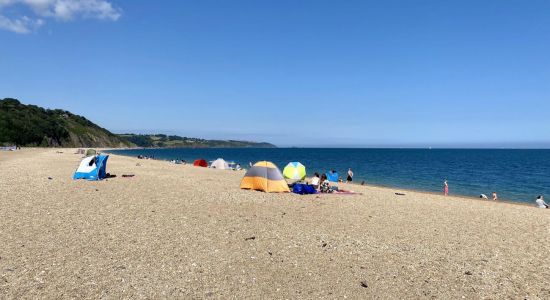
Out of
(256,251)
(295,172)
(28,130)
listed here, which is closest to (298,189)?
(295,172)

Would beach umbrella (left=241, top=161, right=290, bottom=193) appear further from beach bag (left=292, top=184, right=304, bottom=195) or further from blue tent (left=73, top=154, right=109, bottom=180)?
blue tent (left=73, top=154, right=109, bottom=180)

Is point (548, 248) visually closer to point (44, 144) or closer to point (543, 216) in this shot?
point (543, 216)

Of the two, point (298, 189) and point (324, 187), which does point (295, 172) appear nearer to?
point (324, 187)

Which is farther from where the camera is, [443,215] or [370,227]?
[443,215]

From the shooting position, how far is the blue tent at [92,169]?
26.6m

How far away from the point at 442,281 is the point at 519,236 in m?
7.26

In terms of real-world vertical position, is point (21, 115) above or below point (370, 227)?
above

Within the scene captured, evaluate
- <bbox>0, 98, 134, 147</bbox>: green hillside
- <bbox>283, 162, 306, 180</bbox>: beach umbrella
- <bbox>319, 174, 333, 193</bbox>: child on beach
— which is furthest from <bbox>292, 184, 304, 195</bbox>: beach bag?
<bbox>0, 98, 134, 147</bbox>: green hillside

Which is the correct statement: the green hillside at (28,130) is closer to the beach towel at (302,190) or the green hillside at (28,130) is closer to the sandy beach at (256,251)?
the beach towel at (302,190)

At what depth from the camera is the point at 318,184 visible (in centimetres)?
2680

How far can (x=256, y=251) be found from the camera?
34.0 ft

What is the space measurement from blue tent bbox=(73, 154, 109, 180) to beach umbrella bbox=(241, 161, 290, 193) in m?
11.1

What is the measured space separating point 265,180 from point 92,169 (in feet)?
42.8

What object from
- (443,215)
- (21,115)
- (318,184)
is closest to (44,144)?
(21,115)
